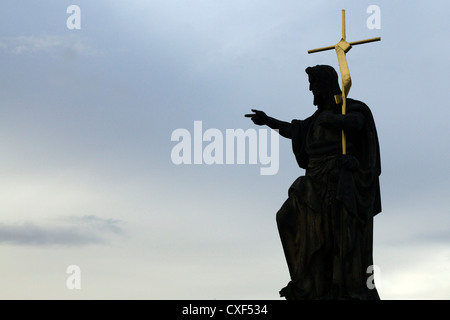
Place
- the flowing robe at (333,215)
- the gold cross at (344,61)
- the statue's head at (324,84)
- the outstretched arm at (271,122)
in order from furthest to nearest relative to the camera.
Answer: the outstretched arm at (271,122) → the statue's head at (324,84) → the gold cross at (344,61) → the flowing robe at (333,215)

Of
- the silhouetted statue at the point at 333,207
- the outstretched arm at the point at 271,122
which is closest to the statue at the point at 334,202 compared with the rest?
the silhouetted statue at the point at 333,207

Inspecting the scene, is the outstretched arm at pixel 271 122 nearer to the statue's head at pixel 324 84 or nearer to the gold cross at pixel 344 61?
the statue's head at pixel 324 84

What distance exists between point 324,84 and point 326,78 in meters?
0.11

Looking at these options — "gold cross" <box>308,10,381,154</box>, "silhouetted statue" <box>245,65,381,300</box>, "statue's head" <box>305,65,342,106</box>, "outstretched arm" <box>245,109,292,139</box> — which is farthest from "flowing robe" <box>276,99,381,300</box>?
"outstretched arm" <box>245,109,292,139</box>

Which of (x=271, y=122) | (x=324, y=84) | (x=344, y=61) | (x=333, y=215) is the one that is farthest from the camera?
(x=271, y=122)

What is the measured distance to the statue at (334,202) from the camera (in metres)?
15.6

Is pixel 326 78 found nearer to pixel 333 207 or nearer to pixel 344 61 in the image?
pixel 344 61

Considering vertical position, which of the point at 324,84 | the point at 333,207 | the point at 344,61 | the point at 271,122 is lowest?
the point at 333,207

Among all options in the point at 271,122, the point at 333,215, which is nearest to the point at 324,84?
the point at 271,122

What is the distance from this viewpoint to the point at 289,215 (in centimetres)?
1614

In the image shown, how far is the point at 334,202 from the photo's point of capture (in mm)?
15773
